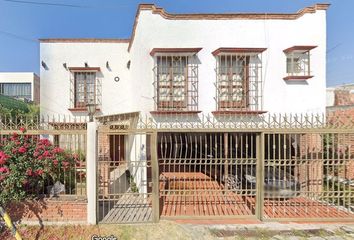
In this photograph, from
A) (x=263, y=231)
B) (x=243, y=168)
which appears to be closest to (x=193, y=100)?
(x=243, y=168)

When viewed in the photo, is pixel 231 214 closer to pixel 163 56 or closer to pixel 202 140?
pixel 202 140

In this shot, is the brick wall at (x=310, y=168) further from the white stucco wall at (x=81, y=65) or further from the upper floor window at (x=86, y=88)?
the upper floor window at (x=86, y=88)

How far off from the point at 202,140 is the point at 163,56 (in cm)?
327

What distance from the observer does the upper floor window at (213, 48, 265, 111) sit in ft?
26.3

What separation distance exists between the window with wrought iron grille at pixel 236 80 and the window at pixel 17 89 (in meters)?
41.2

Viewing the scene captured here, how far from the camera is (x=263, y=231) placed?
5172 millimetres

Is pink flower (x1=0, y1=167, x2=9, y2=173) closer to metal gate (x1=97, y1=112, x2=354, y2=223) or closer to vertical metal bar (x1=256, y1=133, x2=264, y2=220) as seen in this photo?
metal gate (x1=97, y1=112, x2=354, y2=223)

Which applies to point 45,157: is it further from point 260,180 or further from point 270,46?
point 270,46

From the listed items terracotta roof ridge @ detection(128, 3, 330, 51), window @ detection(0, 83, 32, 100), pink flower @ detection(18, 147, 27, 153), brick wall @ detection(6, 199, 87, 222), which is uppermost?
window @ detection(0, 83, 32, 100)

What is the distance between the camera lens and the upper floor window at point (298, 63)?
8039 millimetres

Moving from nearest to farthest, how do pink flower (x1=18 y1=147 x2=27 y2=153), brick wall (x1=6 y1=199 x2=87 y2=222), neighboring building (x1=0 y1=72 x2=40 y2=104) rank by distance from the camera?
pink flower (x1=18 y1=147 x2=27 y2=153), brick wall (x1=6 y1=199 x2=87 y2=222), neighboring building (x1=0 y1=72 x2=40 y2=104)

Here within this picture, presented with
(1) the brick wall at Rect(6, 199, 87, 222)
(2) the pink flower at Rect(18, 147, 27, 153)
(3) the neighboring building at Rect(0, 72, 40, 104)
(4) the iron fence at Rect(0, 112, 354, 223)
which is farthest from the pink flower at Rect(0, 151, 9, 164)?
(3) the neighboring building at Rect(0, 72, 40, 104)

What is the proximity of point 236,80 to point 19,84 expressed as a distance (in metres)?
42.6

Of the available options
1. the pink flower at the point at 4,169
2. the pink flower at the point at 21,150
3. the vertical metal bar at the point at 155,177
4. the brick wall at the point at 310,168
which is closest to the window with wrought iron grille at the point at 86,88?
the pink flower at the point at 21,150
